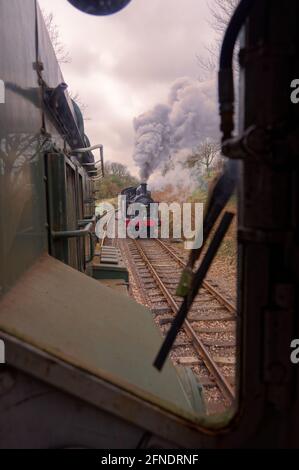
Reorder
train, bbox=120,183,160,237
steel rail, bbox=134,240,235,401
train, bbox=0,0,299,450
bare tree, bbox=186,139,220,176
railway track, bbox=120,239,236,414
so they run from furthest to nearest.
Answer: bare tree, bbox=186,139,220,176 → train, bbox=120,183,160,237 → railway track, bbox=120,239,236,414 → steel rail, bbox=134,240,235,401 → train, bbox=0,0,299,450

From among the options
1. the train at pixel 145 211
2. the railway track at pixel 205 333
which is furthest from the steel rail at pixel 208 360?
the train at pixel 145 211

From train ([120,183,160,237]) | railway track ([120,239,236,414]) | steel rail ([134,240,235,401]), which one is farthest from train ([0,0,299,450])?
train ([120,183,160,237])

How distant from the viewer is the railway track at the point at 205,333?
4.48 meters

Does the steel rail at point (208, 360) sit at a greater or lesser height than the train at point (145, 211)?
lesser

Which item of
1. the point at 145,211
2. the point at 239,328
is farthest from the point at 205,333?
the point at 145,211

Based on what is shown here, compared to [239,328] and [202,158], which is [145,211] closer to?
[202,158]

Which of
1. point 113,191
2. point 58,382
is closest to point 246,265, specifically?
point 58,382

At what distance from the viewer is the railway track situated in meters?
4.48

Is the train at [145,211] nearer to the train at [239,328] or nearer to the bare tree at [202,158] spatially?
the bare tree at [202,158]

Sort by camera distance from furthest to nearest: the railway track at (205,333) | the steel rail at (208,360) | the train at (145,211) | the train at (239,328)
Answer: the train at (145,211), the railway track at (205,333), the steel rail at (208,360), the train at (239,328)

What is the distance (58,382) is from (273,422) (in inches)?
27.5

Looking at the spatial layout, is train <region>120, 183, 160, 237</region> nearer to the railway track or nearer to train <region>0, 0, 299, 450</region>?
the railway track

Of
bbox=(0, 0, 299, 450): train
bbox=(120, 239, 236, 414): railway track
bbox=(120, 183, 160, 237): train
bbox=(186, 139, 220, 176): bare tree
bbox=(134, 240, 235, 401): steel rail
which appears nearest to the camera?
bbox=(0, 0, 299, 450): train

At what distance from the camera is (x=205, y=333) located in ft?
20.5
